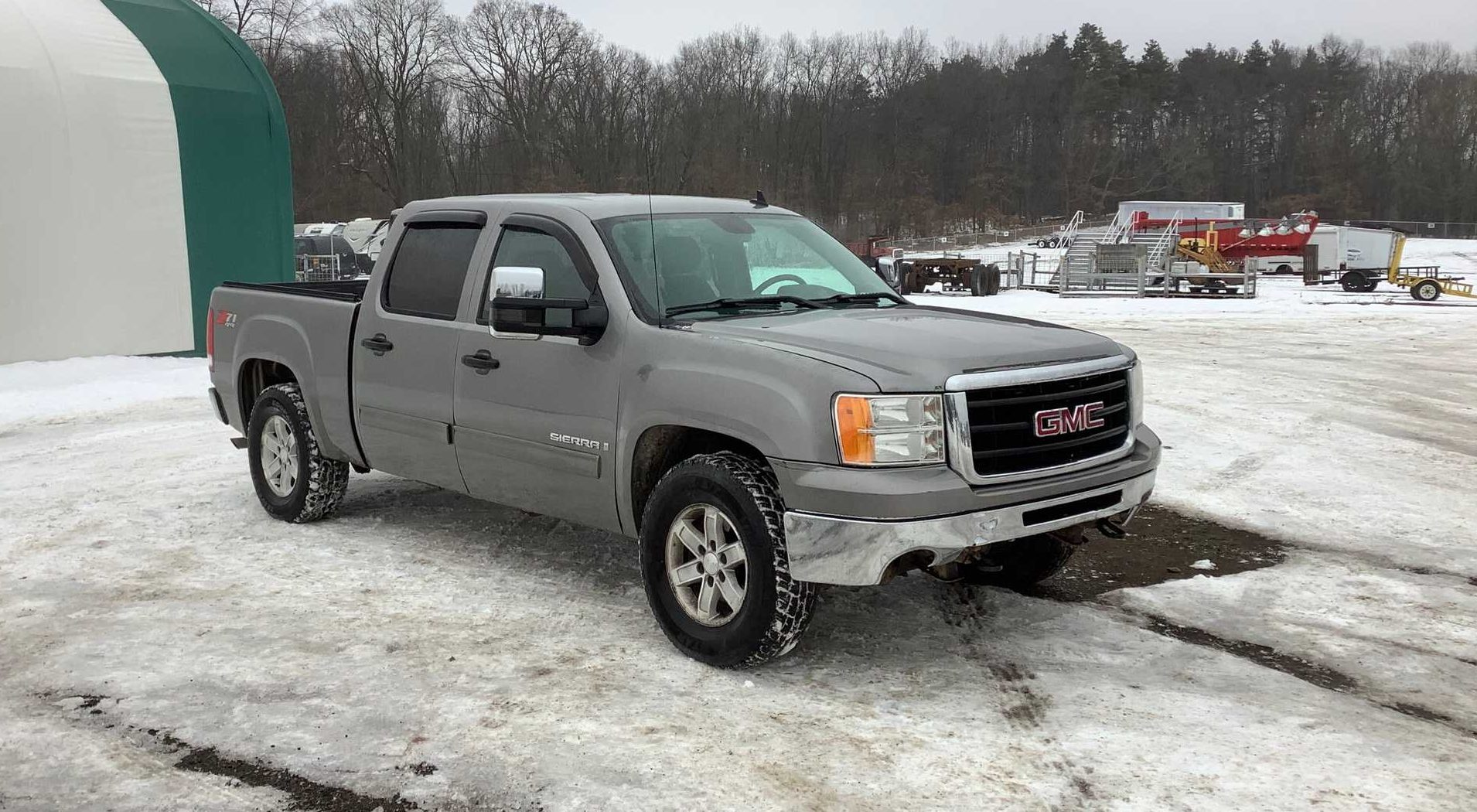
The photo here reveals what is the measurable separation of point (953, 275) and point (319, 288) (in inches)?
1186

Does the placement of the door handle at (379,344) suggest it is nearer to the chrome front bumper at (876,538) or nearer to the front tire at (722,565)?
the front tire at (722,565)

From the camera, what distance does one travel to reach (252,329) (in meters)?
7.11

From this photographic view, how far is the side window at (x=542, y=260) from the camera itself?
208 inches

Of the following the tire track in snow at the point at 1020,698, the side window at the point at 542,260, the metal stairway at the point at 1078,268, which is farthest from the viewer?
the metal stairway at the point at 1078,268

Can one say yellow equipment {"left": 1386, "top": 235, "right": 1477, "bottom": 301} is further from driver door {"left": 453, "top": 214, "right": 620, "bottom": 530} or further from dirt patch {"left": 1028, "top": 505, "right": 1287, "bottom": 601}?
driver door {"left": 453, "top": 214, "right": 620, "bottom": 530}

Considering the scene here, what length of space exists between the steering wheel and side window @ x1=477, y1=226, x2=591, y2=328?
2.68 ft

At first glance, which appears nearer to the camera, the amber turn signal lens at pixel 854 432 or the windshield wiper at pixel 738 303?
the amber turn signal lens at pixel 854 432

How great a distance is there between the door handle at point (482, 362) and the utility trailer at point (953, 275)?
29.0m

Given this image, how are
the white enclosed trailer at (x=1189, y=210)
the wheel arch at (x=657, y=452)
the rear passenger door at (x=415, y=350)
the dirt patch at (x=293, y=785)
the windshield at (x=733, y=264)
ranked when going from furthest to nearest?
1. the white enclosed trailer at (x=1189, y=210)
2. the rear passenger door at (x=415, y=350)
3. the windshield at (x=733, y=264)
4. the wheel arch at (x=657, y=452)
5. the dirt patch at (x=293, y=785)

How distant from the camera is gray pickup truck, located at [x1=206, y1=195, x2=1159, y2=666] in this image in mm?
4148

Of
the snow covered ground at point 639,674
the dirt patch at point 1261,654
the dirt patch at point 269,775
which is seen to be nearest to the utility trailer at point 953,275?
the snow covered ground at point 639,674

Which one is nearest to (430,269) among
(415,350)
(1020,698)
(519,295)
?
(415,350)

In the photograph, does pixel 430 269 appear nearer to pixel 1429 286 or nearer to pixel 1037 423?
pixel 1037 423

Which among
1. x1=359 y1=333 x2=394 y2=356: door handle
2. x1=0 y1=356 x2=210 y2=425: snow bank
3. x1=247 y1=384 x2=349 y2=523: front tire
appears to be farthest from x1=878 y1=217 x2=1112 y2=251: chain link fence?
x1=359 y1=333 x2=394 y2=356: door handle
